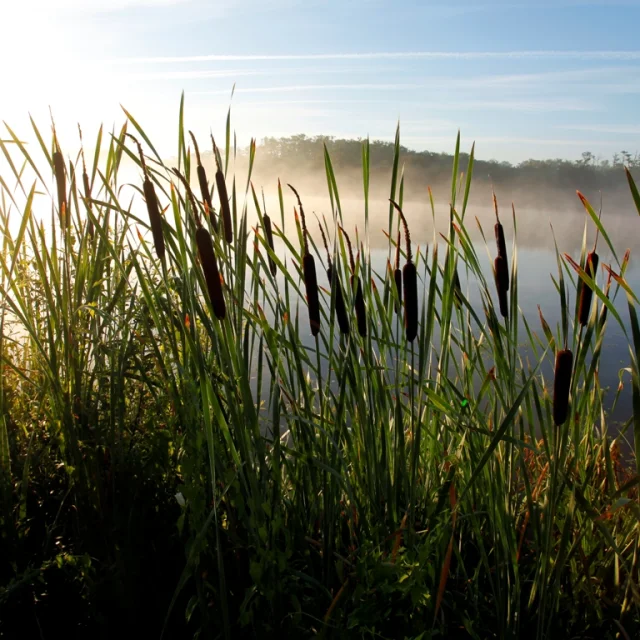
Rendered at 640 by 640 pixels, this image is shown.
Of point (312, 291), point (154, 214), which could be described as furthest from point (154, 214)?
point (312, 291)

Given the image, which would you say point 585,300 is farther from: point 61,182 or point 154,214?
point 61,182

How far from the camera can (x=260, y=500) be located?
3.71 feet

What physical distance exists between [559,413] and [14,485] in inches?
51.5

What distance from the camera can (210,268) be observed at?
3.27 feet

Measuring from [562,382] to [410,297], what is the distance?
0.29m

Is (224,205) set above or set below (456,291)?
above

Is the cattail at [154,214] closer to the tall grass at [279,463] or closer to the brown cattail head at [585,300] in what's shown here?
the tall grass at [279,463]

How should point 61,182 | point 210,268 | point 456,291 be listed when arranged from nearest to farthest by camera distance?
point 210,268, point 456,291, point 61,182

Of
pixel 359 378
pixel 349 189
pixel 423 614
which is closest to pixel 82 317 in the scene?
pixel 359 378

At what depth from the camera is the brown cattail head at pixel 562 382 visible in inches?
39.1

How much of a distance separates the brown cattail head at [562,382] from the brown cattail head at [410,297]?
0.86 feet

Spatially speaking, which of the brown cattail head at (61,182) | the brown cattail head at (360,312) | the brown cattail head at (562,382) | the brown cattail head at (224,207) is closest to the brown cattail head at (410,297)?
the brown cattail head at (360,312)

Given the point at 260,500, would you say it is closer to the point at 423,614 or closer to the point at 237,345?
the point at 237,345

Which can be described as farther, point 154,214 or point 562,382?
point 154,214
